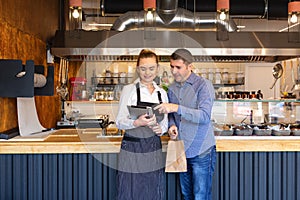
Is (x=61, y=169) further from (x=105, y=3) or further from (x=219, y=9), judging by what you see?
(x=105, y=3)

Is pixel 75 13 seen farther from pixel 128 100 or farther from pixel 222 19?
pixel 128 100

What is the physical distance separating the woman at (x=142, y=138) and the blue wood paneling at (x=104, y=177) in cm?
37

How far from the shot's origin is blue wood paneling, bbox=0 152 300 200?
8.50 feet

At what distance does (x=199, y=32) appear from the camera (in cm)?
445

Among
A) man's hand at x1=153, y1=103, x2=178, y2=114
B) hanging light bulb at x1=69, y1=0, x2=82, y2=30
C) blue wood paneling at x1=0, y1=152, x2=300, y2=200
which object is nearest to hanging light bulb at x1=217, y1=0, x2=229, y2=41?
hanging light bulb at x1=69, y1=0, x2=82, y2=30

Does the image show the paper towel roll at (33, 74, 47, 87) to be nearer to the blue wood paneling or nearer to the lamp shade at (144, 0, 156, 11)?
the blue wood paneling

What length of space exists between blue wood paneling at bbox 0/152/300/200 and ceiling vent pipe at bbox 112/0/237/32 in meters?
2.42

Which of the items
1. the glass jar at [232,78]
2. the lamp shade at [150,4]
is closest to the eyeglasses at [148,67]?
the lamp shade at [150,4]

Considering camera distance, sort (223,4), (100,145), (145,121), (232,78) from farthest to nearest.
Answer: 1. (232,78)
2. (223,4)
3. (100,145)
4. (145,121)

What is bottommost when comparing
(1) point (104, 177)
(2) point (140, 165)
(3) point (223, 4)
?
(1) point (104, 177)

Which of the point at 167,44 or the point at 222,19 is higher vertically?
the point at 222,19

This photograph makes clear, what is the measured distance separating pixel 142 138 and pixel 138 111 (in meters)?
0.20

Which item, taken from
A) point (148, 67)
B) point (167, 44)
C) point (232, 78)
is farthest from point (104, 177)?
point (232, 78)

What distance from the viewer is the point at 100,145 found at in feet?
8.50
